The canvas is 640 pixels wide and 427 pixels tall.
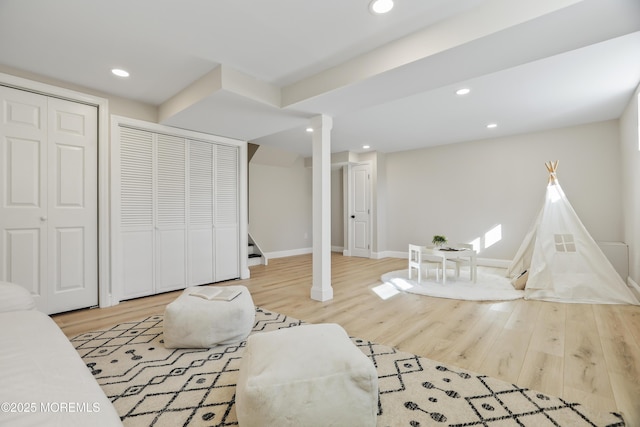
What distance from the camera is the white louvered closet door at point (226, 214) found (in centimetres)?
437

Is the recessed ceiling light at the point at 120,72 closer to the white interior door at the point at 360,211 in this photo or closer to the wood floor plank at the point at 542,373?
the wood floor plank at the point at 542,373

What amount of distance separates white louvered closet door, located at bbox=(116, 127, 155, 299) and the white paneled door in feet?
0.90

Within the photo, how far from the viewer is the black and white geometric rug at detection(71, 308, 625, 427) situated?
1.42 m

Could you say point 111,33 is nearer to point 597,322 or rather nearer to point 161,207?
point 161,207

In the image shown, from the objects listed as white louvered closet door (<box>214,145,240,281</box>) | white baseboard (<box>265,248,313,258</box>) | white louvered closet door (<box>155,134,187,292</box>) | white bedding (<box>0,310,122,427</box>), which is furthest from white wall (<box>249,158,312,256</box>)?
white bedding (<box>0,310,122,427</box>)

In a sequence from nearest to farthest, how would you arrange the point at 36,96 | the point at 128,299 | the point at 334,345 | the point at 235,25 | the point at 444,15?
the point at 334,345 < the point at 444,15 < the point at 235,25 < the point at 36,96 < the point at 128,299

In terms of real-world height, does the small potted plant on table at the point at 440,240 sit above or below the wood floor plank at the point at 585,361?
above

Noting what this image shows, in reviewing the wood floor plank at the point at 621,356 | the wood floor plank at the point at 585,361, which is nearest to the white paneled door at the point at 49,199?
the wood floor plank at the point at 585,361

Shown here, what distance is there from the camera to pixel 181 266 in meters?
3.97

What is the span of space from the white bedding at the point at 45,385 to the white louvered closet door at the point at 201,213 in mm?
2673

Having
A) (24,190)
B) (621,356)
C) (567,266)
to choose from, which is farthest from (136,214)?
(567,266)

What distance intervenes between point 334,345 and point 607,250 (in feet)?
15.1

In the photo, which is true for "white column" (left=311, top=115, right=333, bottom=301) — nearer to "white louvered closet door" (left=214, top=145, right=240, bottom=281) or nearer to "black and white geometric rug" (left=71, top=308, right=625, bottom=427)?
"black and white geometric rug" (left=71, top=308, right=625, bottom=427)

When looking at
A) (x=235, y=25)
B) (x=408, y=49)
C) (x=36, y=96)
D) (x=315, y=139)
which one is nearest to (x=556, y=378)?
(x=408, y=49)
